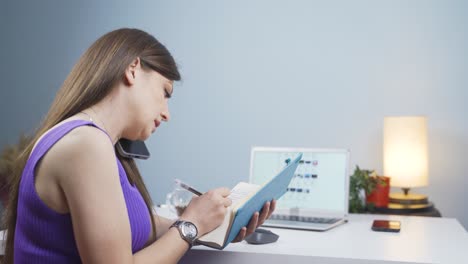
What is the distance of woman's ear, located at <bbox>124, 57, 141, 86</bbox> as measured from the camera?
1.05 meters

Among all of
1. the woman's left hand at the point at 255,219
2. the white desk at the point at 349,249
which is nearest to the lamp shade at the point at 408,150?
the white desk at the point at 349,249

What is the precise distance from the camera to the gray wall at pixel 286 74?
2.60m

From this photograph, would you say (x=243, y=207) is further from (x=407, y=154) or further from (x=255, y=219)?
(x=407, y=154)

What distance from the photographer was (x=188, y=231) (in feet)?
3.69

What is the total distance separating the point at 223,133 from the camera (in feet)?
9.70

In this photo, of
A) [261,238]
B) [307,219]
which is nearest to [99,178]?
[261,238]

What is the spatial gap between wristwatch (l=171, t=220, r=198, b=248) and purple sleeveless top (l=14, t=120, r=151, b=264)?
230 millimetres

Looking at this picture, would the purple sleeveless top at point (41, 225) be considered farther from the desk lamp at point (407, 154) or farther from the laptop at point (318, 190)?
the desk lamp at point (407, 154)

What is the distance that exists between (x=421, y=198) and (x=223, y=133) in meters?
1.15

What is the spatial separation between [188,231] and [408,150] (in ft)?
5.04

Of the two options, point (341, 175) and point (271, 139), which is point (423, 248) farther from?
point (271, 139)

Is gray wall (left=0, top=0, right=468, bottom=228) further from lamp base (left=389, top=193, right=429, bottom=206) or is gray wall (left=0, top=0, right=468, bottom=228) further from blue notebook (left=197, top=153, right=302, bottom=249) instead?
blue notebook (left=197, top=153, right=302, bottom=249)

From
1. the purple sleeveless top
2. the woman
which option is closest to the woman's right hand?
the woman

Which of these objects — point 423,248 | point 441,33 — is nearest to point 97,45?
point 423,248
